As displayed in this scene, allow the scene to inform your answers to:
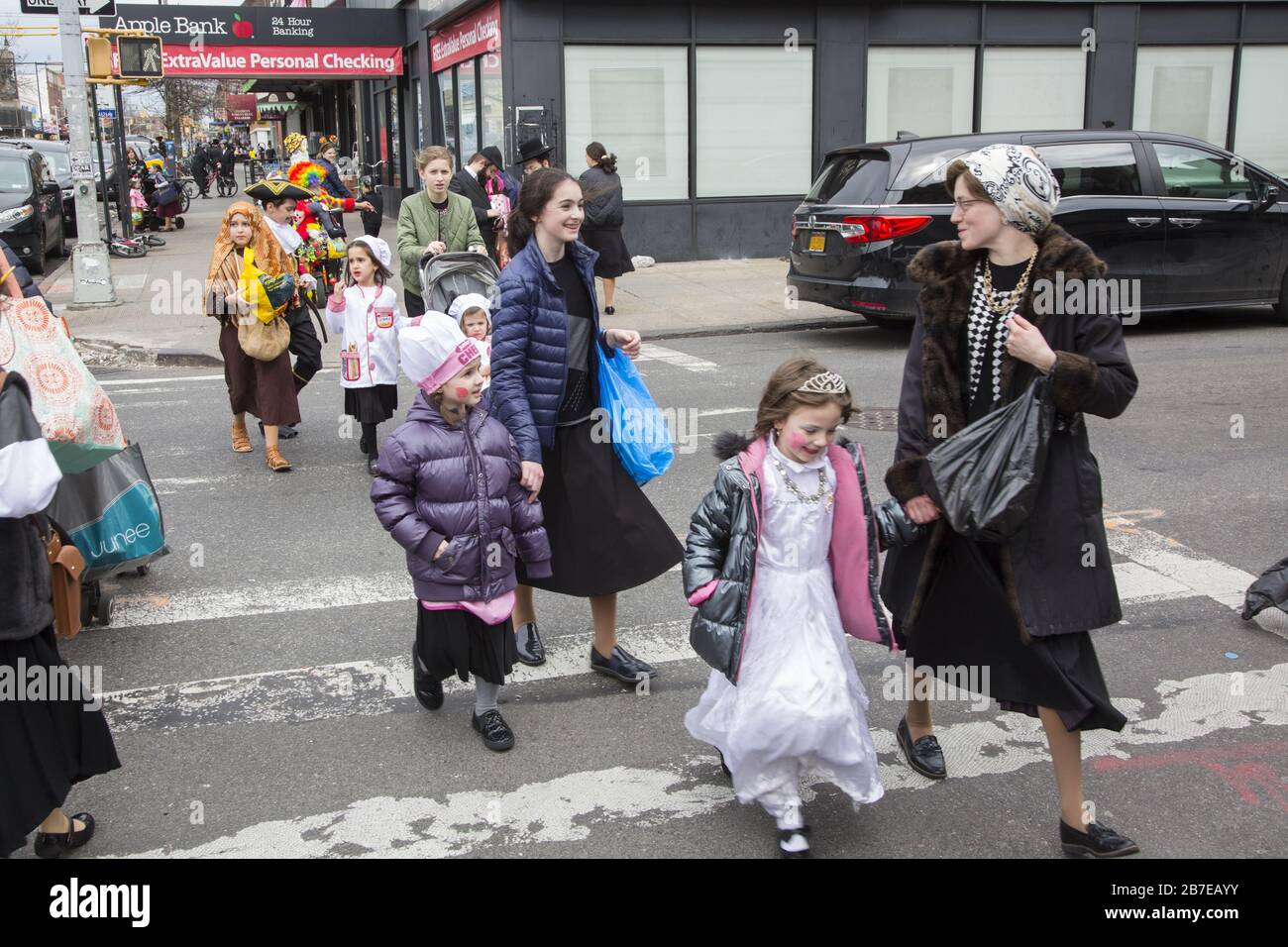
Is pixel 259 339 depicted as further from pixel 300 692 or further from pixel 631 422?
pixel 631 422

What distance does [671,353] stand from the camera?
11977 millimetres

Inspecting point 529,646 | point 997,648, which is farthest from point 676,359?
point 997,648

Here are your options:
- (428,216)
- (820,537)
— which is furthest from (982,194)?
(428,216)

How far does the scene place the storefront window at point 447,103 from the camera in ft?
71.1

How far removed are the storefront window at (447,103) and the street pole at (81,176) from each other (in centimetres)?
739

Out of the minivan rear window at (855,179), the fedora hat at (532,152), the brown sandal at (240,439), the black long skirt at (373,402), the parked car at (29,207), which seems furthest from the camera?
the parked car at (29,207)

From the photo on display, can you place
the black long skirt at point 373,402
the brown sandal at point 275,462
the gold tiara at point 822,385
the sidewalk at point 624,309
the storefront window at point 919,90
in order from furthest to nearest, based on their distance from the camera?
the storefront window at point 919,90, the sidewalk at point 624,309, the brown sandal at point 275,462, the black long skirt at point 373,402, the gold tiara at point 822,385

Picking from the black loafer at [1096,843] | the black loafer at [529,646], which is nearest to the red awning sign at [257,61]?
the black loafer at [529,646]

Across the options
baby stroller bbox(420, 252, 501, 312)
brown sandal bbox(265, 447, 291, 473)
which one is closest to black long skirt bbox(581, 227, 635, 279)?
brown sandal bbox(265, 447, 291, 473)

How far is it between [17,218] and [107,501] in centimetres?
1479

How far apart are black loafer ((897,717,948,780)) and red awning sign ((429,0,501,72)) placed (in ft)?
49.3

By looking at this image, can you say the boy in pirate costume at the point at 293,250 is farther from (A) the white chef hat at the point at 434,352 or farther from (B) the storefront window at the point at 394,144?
(B) the storefront window at the point at 394,144

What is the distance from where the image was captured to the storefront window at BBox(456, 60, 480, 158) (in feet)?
64.7

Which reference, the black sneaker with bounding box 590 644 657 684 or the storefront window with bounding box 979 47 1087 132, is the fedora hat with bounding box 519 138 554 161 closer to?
the black sneaker with bounding box 590 644 657 684
